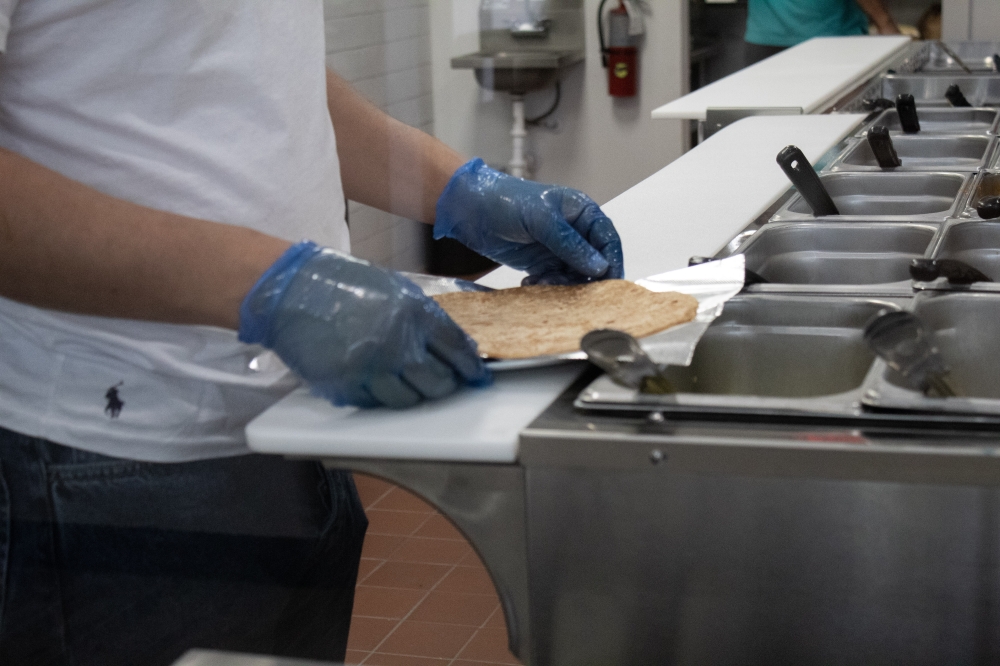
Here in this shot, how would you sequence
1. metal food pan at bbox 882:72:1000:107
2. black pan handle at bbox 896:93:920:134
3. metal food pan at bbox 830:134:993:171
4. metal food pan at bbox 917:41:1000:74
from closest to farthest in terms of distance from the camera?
metal food pan at bbox 830:134:993:171 → black pan handle at bbox 896:93:920:134 → metal food pan at bbox 882:72:1000:107 → metal food pan at bbox 917:41:1000:74

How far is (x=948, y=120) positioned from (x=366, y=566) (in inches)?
70.1

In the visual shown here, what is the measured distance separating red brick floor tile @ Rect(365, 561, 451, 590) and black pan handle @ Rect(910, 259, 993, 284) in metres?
0.61

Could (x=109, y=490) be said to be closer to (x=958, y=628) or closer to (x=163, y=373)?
(x=163, y=373)

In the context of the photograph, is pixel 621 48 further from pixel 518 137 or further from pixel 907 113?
pixel 907 113

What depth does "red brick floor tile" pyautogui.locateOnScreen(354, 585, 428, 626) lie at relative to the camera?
4.25 feet

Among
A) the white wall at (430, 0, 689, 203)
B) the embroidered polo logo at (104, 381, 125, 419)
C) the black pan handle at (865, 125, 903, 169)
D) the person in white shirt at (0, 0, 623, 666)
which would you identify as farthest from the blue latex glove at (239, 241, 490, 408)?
the white wall at (430, 0, 689, 203)

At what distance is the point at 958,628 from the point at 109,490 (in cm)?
78

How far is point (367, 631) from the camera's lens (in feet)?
4.29

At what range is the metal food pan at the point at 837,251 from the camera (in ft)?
4.53

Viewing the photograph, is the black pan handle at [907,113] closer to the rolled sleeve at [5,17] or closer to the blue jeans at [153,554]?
the blue jeans at [153,554]

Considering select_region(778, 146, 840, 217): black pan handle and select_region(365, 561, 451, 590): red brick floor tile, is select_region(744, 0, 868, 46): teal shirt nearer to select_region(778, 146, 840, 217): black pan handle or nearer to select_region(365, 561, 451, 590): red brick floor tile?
select_region(778, 146, 840, 217): black pan handle

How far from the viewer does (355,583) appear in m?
1.26

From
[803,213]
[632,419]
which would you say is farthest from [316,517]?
[803,213]

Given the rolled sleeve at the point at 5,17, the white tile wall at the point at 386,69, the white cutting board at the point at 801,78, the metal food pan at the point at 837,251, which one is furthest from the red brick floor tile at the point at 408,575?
the white tile wall at the point at 386,69
